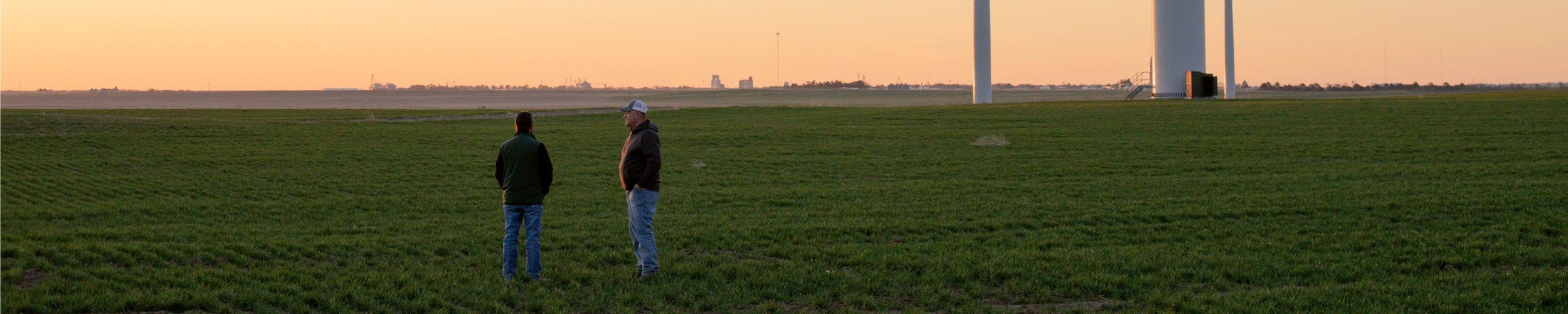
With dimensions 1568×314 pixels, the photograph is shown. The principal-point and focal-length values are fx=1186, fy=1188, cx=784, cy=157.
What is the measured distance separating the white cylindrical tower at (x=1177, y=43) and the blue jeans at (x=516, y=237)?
6322 centimetres

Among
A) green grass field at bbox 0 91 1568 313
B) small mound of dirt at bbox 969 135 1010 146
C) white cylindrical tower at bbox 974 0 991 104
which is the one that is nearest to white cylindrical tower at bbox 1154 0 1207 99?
white cylindrical tower at bbox 974 0 991 104

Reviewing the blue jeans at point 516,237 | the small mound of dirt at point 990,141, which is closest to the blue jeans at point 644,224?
the blue jeans at point 516,237

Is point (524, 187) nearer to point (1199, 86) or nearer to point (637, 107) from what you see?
point (637, 107)

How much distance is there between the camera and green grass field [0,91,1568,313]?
403 inches

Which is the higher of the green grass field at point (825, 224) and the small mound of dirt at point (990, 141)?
the small mound of dirt at point (990, 141)

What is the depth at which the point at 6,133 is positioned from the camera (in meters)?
34.6

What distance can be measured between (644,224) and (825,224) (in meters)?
5.10

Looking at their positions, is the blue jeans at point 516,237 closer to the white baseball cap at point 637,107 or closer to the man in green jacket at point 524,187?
the man in green jacket at point 524,187

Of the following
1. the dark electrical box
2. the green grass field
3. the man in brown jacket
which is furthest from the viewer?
the dark electrical box

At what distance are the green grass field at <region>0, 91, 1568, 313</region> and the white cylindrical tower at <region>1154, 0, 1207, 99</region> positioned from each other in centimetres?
3319

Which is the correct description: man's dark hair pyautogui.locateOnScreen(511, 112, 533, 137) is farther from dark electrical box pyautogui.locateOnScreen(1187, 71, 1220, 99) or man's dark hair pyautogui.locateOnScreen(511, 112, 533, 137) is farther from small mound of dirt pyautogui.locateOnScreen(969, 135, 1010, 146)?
dark electrical box pyautogui.locateOnScreen(1187, 71, 1220, 99)

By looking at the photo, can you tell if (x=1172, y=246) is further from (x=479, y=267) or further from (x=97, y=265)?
(x=97, y=265)

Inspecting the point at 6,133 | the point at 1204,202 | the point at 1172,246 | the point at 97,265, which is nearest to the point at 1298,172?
the point at 1204,202

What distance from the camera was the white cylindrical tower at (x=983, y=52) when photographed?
7494 cm
